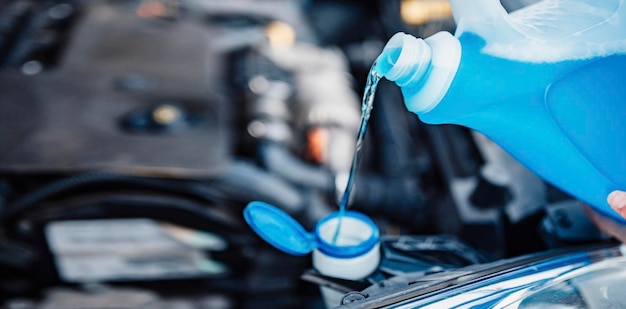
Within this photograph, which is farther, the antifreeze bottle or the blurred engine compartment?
the blurred engine compartment

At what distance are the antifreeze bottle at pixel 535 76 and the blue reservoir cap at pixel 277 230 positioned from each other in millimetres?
189

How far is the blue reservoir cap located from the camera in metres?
0.58

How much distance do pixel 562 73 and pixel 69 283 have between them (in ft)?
2.79

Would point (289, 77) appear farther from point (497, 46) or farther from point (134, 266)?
point (497, 46)

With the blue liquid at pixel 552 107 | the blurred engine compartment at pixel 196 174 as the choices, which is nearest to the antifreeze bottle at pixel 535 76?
the blue liquid at pixel 552 107

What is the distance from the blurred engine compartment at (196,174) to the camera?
0.81m

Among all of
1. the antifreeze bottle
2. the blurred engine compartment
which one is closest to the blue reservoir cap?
the blurred engine compartment

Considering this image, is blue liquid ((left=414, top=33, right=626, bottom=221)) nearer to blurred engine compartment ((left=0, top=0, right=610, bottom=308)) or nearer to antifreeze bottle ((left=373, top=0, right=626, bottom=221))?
antifreeze bottle ((left=373, top=0, right=626, bottom=221))

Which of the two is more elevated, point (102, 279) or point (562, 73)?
point (102, 279)

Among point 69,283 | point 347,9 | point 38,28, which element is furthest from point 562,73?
point 347,9

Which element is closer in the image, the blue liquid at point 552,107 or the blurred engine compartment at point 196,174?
the blue liquid at point 552,107

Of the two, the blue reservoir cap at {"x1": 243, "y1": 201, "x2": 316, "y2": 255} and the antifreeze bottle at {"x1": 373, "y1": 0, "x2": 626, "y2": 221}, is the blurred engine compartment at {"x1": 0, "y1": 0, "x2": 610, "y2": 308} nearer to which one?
the blue reservoir cap at {"x1": 243, "y1": 201, "x2": 316, "y2": 255}

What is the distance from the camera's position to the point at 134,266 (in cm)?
91

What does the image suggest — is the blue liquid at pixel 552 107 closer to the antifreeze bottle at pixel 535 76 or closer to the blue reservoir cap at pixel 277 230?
the antifreeze bottle at pixel 535 76
